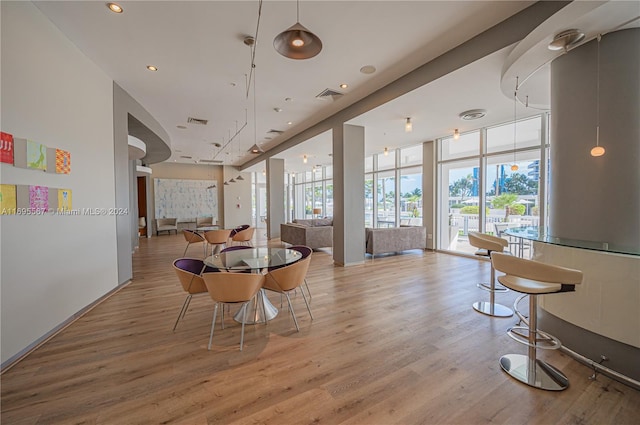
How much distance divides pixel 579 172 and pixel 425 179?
5.37 metres

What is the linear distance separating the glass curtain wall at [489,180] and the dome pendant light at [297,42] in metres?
5.60

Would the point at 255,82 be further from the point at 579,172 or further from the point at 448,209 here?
the point at 448,209

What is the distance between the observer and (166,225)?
12109 mm

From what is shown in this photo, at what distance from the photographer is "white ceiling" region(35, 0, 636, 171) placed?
2830 millimetres

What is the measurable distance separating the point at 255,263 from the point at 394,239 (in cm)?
469

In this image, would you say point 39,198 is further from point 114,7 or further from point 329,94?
point 329,94

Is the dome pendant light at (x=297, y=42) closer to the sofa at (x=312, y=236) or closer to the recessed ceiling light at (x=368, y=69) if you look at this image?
the recessed ceiling light at (x=368, y=69)

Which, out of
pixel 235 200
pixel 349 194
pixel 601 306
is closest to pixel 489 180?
pixel 349 194

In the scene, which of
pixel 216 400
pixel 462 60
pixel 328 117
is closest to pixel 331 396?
pixel 216 400

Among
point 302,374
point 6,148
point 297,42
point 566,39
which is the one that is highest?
point 566,39

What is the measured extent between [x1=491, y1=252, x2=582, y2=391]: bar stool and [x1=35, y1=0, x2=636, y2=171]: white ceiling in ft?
8.06

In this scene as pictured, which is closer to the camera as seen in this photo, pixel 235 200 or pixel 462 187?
pixel 462 187

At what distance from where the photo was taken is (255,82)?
14.7ft

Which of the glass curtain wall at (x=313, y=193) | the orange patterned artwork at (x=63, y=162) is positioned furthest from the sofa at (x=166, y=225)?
the orange patterned artwork at (x=63, y=162)
